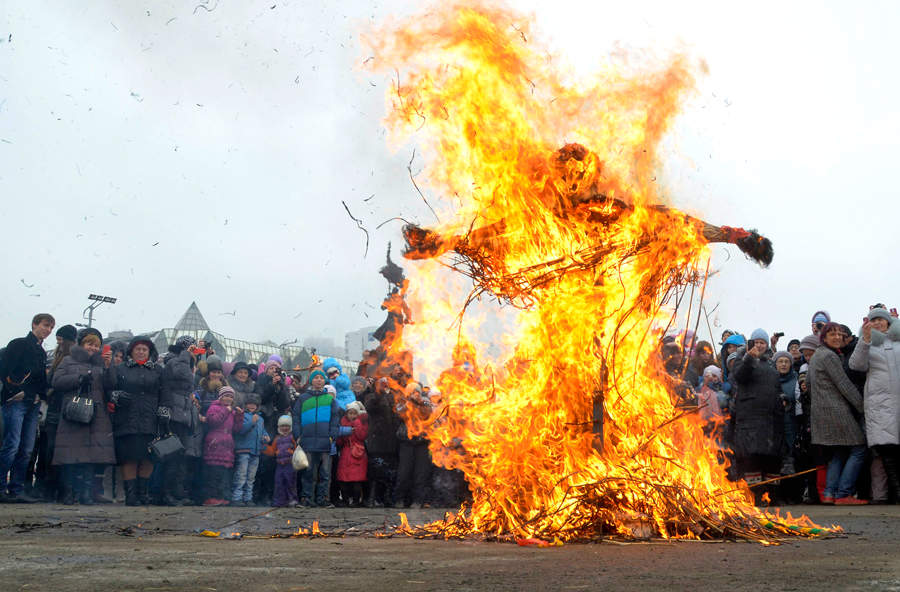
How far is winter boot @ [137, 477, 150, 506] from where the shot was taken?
12.0 meters

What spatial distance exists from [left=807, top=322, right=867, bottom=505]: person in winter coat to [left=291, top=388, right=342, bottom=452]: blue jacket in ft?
20.6

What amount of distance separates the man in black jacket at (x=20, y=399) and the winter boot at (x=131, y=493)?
116 centimetres

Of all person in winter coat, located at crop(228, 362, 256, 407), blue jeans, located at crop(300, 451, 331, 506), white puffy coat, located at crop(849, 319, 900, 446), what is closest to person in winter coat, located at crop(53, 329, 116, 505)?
person in winter coat, located at crop(228, 362, 256, 407)

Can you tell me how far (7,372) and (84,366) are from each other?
0.94 meters

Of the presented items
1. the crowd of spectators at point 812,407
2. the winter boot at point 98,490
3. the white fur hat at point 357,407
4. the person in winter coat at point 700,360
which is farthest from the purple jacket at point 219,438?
the person in winter coat at point 700,360

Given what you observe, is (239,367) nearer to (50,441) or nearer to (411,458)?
(50,441)

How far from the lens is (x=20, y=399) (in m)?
11.2

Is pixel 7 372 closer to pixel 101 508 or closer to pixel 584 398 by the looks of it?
pixel 101 508

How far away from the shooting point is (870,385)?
10.4 meters

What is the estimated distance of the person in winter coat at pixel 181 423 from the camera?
1212 cm

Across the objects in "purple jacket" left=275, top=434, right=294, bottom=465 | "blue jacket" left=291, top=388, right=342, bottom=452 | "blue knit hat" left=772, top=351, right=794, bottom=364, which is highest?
"blue knit hat" left=772, top=351, right=794, bottom=364

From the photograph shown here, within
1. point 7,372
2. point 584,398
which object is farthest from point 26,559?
point 7,372


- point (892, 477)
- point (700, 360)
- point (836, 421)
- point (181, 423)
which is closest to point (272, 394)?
point (181, 423)

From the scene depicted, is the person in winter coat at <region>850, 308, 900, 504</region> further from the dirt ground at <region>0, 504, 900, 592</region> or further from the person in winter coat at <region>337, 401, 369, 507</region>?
the person in winter coat at <region>337, 401, 369, 507</region>
